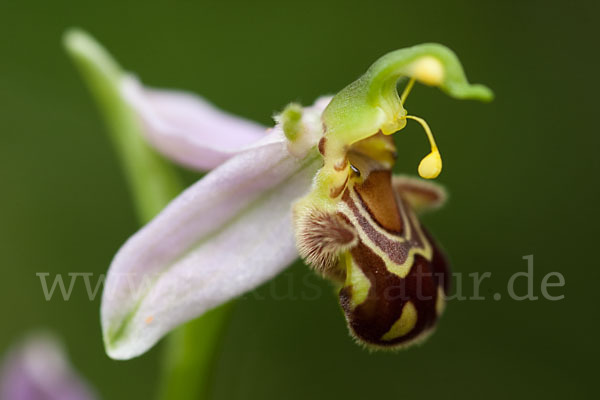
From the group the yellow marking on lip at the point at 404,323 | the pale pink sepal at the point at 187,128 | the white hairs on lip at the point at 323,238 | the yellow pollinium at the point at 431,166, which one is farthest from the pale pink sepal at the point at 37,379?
the yellow pollinium at the point at 431,166

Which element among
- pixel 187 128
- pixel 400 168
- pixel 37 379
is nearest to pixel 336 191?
pixel 187 128

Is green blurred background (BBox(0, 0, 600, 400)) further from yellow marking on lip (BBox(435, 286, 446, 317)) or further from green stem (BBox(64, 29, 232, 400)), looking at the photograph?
yellow marking on lip (BBox(435, 286, 446, 317))

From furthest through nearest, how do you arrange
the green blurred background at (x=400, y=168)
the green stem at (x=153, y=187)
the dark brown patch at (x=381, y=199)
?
the green blurred background at (x=400, y=168) < the green stem at (x=153, y=187) < the dark brown patch at (x=381, y=199)

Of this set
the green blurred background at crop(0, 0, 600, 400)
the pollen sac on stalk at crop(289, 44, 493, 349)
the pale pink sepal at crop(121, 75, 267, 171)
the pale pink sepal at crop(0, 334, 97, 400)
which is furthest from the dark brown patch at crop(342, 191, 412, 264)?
the green blurred background at crop(0, 0, 600, 400)

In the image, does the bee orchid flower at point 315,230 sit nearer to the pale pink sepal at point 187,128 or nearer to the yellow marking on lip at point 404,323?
the yellow marking on lip at point 404,323

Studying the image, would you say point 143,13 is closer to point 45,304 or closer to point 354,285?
point 45,304

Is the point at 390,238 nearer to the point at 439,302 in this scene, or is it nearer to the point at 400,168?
the point at 439,302

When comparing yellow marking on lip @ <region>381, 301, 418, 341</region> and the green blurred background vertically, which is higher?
the green blurred background
